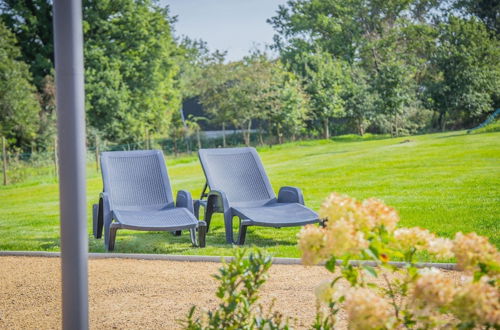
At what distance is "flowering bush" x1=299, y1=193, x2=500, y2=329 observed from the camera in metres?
1.61

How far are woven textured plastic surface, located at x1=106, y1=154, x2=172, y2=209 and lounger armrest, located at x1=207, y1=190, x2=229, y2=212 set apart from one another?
50 cm

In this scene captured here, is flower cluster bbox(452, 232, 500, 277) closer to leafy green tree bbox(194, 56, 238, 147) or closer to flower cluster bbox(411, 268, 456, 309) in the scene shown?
flower cluster bbox(411, 268, 456, 309)

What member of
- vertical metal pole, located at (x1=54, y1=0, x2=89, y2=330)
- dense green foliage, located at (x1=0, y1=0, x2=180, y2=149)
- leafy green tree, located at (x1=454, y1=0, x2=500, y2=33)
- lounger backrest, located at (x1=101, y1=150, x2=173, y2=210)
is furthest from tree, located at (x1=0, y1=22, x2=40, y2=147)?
leafy green tree, located at (x1=454, y1=0, x2=500, y2=33)

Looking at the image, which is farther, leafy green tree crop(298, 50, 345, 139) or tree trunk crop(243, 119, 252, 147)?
leafy green tree crop(298, 50, 345, 139)

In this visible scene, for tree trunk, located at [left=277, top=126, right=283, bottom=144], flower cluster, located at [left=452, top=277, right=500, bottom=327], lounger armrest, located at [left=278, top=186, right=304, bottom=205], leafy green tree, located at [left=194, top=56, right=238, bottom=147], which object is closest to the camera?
flower cluster, located at [left=452, top=277, right=500, bottom=327]

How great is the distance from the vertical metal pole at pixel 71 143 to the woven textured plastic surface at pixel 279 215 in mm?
3322

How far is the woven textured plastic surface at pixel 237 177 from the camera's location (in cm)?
643

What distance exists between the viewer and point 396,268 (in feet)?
5.76

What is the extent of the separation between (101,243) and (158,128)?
65.9ft

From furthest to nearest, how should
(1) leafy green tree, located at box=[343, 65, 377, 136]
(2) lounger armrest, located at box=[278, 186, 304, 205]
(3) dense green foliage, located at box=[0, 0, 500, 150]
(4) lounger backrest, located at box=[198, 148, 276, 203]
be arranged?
(1) leafy green tree, located at box=[343, 65, 377, 136] → (3) dense green foliage, located at box=[0, 0, 500, 150] → (4) lounger backrest, located at box=[198, 148, 276, 203] → (2) lounger armrest, located at box=[278, 186, 304, 205]

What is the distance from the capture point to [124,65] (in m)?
22.9

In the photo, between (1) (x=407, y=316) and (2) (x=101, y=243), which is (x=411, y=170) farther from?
(1) (x=407, y=316)

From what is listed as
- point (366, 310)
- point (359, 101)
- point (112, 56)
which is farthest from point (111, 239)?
point (359, 101)

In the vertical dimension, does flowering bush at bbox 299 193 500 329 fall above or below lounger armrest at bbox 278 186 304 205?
above
